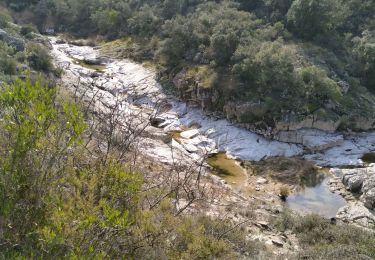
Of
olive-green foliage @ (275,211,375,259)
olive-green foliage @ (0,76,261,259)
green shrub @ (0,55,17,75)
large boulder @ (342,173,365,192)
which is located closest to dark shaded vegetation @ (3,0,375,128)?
large boulder @ (342,173,365,192)

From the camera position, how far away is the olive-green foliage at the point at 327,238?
36.0 feet

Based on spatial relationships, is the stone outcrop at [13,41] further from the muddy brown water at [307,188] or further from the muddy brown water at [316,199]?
the muddy brown water at [316,199]

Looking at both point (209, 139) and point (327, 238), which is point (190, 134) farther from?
point (327, 238)

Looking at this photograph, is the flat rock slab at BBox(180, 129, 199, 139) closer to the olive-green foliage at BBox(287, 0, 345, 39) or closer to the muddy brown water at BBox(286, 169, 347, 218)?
the muddy brown water at BBox(286, 169, 347, 218)

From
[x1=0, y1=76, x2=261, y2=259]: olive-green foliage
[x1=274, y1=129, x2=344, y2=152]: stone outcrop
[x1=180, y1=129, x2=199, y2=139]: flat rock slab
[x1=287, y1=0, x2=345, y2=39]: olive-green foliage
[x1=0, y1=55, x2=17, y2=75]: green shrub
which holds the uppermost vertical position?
[x1=287, y1=0, x2=345, y2=39]: olive-green foliage

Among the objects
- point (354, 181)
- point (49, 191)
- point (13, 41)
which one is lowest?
point (354, 181)

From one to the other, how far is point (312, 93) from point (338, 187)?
282 inches

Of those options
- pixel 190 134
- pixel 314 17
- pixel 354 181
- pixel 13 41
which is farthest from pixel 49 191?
pixel 314 17

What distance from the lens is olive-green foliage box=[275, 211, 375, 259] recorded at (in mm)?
10970

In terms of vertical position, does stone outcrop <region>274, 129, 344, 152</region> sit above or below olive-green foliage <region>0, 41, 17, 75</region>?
below

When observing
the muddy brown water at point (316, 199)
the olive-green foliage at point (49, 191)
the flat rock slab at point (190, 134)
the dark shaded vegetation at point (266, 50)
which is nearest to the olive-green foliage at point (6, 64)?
the flat rock slab at point (190, 134)

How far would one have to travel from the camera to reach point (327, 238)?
42.4 feet

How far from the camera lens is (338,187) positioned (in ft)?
61.2

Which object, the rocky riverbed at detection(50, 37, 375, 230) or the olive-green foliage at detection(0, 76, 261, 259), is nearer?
the olive-green foliage at detection(0, 76, 261, 259)
